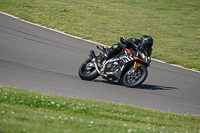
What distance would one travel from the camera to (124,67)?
9.05 m

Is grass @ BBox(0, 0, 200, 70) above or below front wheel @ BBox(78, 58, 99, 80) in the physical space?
above

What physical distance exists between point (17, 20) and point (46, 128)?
1455cm

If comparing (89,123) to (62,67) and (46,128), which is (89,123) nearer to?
(46,128)

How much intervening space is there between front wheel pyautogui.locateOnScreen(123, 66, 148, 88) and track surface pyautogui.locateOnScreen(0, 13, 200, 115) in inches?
7.6

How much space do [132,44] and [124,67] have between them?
747 mm

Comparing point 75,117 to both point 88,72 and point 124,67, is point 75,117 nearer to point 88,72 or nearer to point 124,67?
point 124,67

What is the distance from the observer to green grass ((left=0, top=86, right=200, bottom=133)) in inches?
172

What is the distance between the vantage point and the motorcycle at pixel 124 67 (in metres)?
8.94

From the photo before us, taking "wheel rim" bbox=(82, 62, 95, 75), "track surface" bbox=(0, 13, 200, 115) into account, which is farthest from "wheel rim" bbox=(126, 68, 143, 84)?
"wheel rim" bbox=(82, 62, 95, 75)

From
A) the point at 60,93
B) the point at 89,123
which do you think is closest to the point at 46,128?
the point at 89,123

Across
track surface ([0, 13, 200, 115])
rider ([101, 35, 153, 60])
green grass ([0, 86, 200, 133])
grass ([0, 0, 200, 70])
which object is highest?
grass ([0, 0, 200, 70])

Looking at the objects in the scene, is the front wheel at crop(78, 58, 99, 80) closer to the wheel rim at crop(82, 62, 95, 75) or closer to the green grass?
the wheel rim at crop(82, 62, 95, 75)

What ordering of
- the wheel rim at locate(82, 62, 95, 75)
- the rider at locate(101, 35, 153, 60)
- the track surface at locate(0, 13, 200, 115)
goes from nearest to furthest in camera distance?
1. the track surface at locate(0, 13, 200, 115)
2. the rider at locate(101, 35, 153, 60)
3. the wheel rim at locate(82, 62, 95, 75)

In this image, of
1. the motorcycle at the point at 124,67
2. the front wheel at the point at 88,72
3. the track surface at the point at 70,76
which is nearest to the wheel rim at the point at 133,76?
the motorcycle at the point at 124,67
